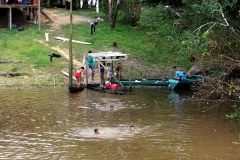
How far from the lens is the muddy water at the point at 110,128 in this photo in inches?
599

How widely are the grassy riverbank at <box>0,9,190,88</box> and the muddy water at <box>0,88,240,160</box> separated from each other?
316cm

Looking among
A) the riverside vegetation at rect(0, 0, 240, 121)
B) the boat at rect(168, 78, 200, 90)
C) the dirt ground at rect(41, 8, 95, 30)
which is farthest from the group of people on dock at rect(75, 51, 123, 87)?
the dirt ground at rect(41, 8, 95, 30)

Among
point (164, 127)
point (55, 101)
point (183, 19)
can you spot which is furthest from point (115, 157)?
point (183, 19)

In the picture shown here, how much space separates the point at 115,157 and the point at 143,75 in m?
16.2

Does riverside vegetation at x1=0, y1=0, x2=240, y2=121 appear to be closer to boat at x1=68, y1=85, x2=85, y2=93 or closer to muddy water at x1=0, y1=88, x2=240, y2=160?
boat at x1=68, y1=85, x2=85, y2=93

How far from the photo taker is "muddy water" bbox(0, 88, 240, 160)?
15.2m

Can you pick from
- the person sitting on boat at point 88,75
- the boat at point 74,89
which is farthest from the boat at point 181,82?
the boat at point 74,89

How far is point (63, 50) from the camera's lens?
32.9 m

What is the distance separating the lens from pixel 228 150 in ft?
50.9

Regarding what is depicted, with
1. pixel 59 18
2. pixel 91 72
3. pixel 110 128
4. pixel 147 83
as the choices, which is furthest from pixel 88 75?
pixel 59 18

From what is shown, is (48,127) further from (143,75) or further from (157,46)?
(157,46)

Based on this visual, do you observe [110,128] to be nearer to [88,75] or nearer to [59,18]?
[88,75]

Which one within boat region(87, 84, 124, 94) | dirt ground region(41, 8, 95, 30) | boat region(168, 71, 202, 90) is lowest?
boat region(87, 84, 124, 94)

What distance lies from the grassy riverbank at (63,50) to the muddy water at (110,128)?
3.16 m
